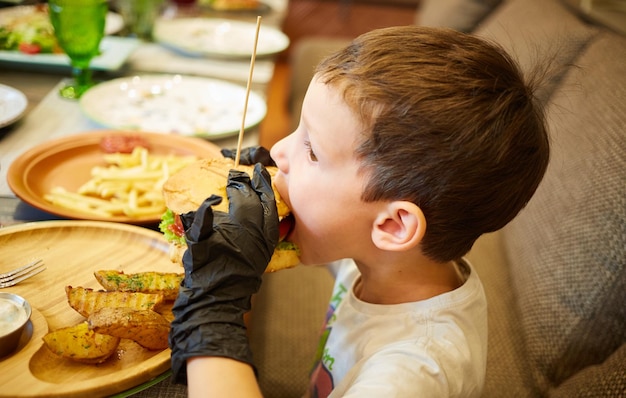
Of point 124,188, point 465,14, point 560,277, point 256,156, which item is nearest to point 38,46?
point 124,188

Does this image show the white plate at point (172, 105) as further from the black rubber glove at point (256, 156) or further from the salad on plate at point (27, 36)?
the black rubber glove at point (256, 156)

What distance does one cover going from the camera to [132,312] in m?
0.88

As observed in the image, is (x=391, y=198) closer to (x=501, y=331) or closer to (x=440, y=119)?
(x=440, y=119)

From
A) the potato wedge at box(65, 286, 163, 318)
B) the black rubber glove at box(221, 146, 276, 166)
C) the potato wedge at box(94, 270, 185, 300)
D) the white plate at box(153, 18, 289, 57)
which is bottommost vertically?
the white plate at box(153, 18, 289, 57)

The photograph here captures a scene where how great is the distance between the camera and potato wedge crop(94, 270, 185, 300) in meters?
1.00

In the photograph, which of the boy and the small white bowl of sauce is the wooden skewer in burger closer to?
the boy

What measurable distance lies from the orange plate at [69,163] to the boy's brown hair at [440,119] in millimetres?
563

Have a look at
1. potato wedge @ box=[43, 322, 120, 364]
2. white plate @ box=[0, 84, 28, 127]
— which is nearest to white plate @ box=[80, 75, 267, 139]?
white plate @ box=[0, 84, 28, 127]

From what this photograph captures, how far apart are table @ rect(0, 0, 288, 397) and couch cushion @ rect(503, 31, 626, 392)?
0.85 meters

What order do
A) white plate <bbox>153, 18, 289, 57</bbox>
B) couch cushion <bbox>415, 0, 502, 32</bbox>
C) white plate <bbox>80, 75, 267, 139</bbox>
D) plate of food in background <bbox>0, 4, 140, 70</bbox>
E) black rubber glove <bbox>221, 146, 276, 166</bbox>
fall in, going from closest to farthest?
black rubber glove <bbox>221, 146, 276, 166</bbox> < white plate <bbox>80, 75, 267, 139</bbox> < plate of food in background <bbox>0, 4, 140, 70</bbox> < white plate <bbox>153, 18, 289, 57</bbox> < couch cushion <bbox>415, 0, 502, 32</bbox>

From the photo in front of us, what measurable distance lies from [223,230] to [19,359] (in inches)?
13.6

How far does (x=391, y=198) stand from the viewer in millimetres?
977

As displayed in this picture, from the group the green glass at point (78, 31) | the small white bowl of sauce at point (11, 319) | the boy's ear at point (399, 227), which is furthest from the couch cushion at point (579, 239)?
the green glass at point (78, 31)

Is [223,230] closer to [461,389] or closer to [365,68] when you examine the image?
[365,68]
